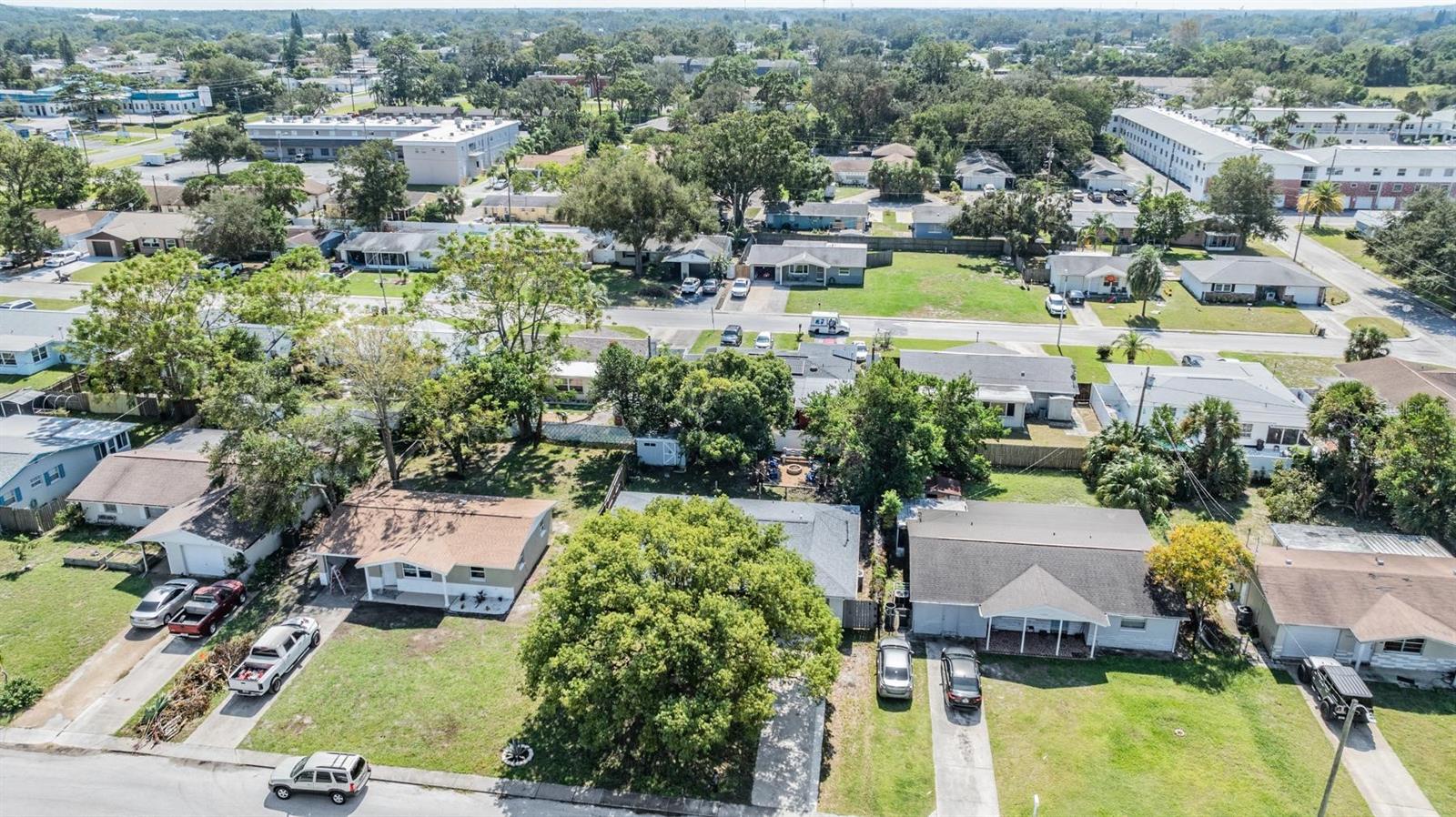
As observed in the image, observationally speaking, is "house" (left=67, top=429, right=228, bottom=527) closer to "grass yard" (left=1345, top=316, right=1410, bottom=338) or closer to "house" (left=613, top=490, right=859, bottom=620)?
"house" (left=613, top=490, right=859, bottom=620)

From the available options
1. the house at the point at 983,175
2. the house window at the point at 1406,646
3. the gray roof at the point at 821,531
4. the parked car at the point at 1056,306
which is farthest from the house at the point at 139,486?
the house at the point at 983,175

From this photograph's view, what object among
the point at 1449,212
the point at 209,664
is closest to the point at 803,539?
the point at 209,664

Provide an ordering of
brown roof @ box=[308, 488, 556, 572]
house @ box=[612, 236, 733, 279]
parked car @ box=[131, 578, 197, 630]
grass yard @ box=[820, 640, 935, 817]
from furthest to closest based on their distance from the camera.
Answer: house @ box=[612, 236, 733, 279] < brown roof @ box=[308, 488, 556, 572] < parked car @ box=[131, 578, 197, 630] < grass yard @ box=[820, 640, 935, 817]

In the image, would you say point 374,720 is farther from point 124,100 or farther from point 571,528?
point 124,100

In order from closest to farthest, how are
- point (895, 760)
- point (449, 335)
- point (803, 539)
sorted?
1. point (895, 760)
2. point (803, 539)
3. point (449, 335)

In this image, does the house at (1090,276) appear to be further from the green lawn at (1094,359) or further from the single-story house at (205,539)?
the single-story house at (205,539)

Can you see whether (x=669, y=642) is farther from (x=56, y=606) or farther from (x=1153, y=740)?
(x=56, y=606)

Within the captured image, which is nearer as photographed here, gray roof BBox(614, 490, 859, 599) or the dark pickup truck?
the dark pickup truck

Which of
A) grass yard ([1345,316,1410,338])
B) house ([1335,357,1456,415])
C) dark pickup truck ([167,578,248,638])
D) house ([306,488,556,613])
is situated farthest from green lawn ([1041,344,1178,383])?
dark pickup truck ([167,578,248,638])
